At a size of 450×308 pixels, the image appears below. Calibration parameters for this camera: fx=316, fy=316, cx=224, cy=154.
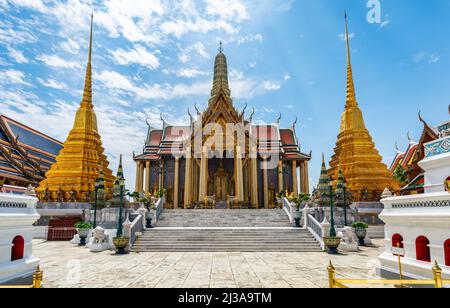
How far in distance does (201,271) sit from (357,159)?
22927 mm

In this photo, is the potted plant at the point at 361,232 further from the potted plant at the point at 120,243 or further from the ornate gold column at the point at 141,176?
the ornate gold column at the point at 141,176

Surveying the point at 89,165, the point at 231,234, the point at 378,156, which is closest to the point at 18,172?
the point at 89,165

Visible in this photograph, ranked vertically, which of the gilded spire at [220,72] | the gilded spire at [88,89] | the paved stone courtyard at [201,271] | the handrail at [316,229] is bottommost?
the paved stone courtyard at [201,271]

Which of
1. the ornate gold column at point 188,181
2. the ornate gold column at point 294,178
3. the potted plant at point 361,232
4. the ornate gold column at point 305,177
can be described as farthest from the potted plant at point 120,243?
the ornate gold column at point 305,177

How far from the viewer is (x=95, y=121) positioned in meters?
32.2

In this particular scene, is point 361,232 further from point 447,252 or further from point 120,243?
point 120,243

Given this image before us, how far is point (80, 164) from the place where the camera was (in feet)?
91.5

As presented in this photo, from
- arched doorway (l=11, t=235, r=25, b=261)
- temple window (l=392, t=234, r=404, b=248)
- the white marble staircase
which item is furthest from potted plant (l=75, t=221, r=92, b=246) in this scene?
temple window (l=392, t=234, r=404, b=248)

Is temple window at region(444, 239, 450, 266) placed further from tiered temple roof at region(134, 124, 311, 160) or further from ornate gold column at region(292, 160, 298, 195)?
ornate gold column at region(292, 160, 298, 195)

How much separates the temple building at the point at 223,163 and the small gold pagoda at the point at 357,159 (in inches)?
232

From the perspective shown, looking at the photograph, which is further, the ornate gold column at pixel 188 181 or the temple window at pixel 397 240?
the ornate gold column at pixel 188 181

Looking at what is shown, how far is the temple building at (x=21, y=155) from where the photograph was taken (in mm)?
29220

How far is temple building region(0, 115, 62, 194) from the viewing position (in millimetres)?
29220
